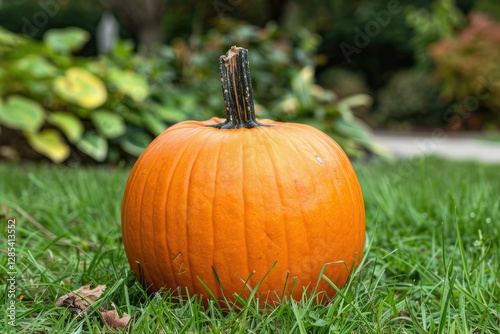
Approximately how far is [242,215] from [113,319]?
1.29 ft

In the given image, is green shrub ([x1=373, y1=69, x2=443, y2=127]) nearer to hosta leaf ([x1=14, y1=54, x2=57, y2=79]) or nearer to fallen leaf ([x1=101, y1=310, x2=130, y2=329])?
hosta leaf ([x1=14, y1=54, x2=57, y2=79])

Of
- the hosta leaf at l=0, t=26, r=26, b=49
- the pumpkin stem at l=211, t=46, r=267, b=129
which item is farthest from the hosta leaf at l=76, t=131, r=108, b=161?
the pumpkin stem at l=211, t=46, r=267, b=129

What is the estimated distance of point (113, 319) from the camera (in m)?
1.33

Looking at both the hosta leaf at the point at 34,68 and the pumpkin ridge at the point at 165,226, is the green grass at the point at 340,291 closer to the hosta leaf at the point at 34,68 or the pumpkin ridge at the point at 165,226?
the pumpkin ridge at the point at 165,226

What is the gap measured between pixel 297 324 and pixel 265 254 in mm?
217

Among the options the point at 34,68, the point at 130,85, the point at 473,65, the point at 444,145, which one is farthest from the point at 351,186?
the point at 473,65

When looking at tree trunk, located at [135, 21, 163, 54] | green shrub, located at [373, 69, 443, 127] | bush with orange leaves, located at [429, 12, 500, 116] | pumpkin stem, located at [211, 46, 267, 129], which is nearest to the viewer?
pumpkin stem, located at [211, 46, 267, 129]

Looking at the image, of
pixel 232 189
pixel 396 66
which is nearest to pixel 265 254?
pixel 232 189

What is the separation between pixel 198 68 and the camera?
595cm

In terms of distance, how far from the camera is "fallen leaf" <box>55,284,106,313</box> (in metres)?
1.37

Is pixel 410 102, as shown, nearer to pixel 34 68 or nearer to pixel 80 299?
pixel 34 68

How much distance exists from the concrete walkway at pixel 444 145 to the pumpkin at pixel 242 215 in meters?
6.30

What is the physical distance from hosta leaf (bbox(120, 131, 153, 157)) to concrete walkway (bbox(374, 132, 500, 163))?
3.85 m

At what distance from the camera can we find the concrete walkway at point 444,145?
27.2 ft
